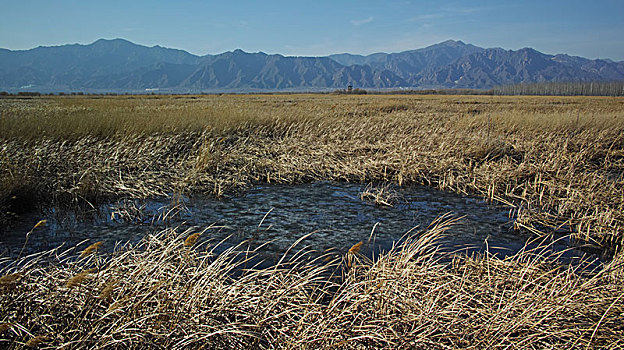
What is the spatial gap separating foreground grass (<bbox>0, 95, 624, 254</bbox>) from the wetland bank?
0.05 metres

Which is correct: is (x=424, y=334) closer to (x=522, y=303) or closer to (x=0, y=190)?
(x=522, y=303)

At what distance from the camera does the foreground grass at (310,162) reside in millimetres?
7453

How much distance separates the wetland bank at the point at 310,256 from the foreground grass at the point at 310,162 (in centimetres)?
5

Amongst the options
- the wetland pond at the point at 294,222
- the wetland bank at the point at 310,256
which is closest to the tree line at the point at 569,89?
the wetland bank at the point at 310,256

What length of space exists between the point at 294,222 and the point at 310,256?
178 cm

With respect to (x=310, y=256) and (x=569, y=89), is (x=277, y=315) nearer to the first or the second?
(x=310, y=256)

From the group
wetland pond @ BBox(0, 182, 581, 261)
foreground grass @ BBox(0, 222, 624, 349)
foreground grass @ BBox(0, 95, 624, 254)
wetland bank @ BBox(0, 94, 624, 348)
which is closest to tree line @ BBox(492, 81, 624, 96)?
wetland bank @ BBox(0, 94, 624, 348)

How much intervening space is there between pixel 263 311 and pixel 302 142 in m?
11.2

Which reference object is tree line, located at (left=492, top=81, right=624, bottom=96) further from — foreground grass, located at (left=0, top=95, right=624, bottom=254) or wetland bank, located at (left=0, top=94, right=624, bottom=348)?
foreground grass, located at (left=0, top=95, right=624, bottom=254)

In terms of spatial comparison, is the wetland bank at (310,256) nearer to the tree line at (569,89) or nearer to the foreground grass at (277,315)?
the foreground grass at (277,315)

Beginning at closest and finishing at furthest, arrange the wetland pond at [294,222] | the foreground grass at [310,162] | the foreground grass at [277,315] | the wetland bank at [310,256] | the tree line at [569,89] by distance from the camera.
→ the foreground grass at [277,315], the wetland bank at [310,256], the wetland pond at [294,222], the foreground grass at [310,162], the tree line at [569,89]

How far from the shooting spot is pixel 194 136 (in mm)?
13375

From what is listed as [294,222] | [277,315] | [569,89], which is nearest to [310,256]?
[294,222]

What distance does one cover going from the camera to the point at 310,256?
5270 mm
